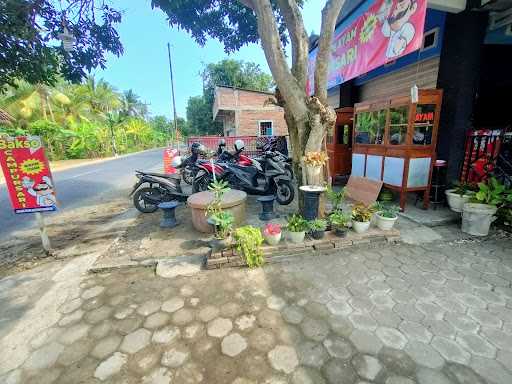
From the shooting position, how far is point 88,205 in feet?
21.6

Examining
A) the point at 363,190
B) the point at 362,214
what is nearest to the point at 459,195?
the point at 363,190

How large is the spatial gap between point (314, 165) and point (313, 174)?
0.16m

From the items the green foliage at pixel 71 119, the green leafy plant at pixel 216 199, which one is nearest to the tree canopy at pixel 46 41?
the green leafy plant at pixel 216 199

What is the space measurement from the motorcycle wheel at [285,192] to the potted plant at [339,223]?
66.7 inches

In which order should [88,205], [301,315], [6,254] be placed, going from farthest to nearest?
1. [88,205]
2. [6,254]
3. [301,315]

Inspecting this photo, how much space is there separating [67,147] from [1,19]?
792 inches

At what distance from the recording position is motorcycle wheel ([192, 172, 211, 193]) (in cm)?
584

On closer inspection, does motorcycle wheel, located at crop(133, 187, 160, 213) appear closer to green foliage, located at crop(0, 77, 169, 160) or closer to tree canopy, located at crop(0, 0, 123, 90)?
tree canopy, located at crop(0, 0, 123, 90)

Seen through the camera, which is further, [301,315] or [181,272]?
[181,272]

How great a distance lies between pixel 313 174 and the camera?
3.73 meters

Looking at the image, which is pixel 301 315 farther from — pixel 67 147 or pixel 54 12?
pixel 67 147

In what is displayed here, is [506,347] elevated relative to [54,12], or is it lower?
lower

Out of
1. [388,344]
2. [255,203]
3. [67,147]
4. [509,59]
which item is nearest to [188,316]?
[388,344]

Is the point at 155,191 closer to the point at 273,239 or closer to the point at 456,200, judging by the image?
the point at 273,239
